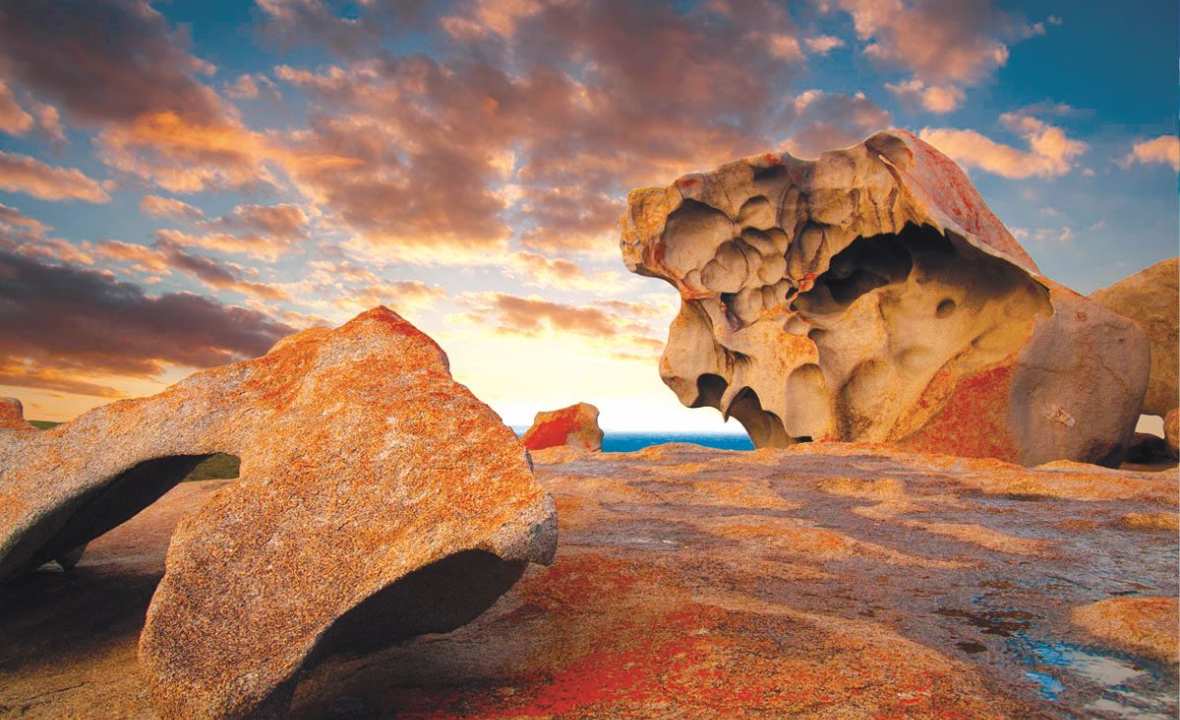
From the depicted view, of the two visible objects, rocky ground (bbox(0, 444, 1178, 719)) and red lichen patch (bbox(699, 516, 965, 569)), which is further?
red lichen patch (bbox(699, 516, 965, 569))

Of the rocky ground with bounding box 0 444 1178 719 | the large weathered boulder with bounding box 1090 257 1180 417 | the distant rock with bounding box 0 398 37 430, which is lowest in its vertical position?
the rocky ground with bounding box 0 444 1178 719

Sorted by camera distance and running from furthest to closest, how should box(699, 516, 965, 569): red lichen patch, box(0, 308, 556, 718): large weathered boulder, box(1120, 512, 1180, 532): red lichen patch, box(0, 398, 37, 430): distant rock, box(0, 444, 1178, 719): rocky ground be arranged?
box(1120, 512, 1180, 532): red lichen patch, box(699, 516, 965, 569): red lichen patch, box(0, 398, 37, 430): distant rock, box(0, 444, 1178, 719): rocky ground, box(0, 308, 556, 718): large weathered boulder

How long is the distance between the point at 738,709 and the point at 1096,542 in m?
4.04

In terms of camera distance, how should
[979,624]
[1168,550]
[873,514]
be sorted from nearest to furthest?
[979,624] < [1168,550] < [873,514]

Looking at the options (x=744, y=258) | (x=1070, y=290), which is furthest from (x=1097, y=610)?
(x=744, y=258)

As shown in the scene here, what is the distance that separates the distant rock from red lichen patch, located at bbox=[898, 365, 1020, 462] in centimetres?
1086

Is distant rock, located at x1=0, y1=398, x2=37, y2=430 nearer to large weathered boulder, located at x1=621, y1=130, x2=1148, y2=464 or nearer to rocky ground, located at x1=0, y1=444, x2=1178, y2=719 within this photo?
rocky ground, located at x1=0, y1=444, x2=1178, y2=719

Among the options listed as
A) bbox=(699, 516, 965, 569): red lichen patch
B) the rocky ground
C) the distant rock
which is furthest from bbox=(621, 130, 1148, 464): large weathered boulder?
the distant rock

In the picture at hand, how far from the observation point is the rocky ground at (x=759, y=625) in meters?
2.37

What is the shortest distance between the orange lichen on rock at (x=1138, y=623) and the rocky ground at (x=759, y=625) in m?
0.01

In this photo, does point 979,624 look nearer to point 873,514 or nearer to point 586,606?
point 586,606

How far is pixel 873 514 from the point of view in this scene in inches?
235

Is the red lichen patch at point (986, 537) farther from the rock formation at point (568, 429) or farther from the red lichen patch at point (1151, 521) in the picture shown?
the rock formation at point (568, 429)

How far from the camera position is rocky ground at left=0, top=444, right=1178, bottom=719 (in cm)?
237
